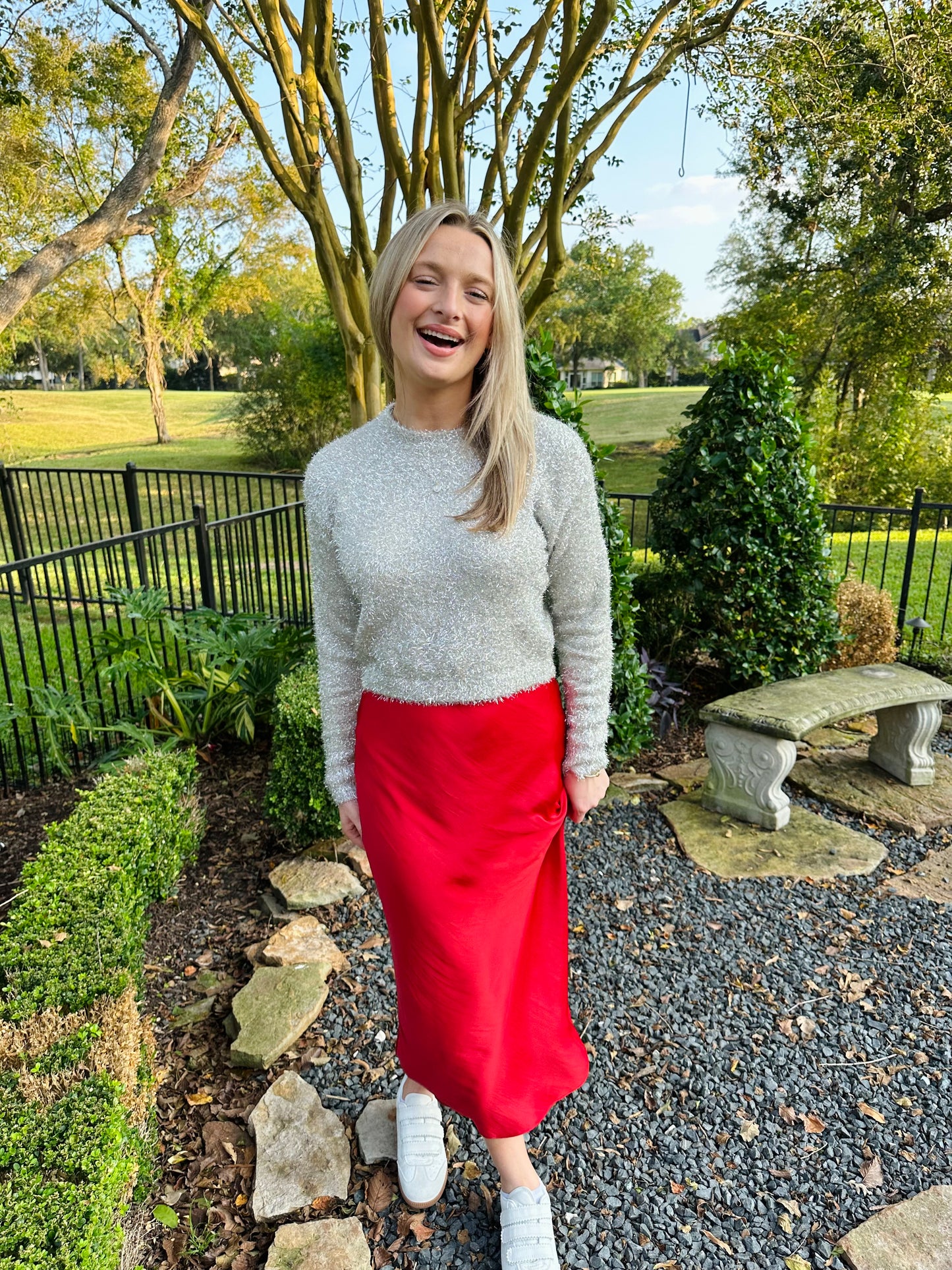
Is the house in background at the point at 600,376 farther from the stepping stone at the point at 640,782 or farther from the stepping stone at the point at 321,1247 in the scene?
the stepping stone at the point at 321,1247

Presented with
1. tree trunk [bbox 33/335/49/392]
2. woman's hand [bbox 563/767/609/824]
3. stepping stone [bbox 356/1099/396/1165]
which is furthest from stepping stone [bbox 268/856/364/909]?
tree trunk [bbox 33/335/49/392]

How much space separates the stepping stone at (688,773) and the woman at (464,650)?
2.40 meters

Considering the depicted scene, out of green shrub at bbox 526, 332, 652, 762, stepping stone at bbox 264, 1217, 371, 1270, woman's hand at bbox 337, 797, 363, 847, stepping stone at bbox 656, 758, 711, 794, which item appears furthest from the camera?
stepping stone at bbox 656, 758, 711, 794

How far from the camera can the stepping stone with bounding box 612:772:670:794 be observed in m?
4.01

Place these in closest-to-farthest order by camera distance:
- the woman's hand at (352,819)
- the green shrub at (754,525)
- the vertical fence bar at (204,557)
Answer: the woman's hand at (352,819) → the green shrub at (754,525) → the vertical fence bar at (204,557)

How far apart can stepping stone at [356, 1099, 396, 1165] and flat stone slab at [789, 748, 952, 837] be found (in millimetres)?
2679

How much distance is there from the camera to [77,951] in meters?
2.24

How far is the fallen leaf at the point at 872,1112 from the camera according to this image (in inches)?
84.7

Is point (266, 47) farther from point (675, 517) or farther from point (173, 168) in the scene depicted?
point (173, 168)

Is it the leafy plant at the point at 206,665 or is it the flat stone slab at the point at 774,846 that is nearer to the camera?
the flat stone slab at the point at 774,846

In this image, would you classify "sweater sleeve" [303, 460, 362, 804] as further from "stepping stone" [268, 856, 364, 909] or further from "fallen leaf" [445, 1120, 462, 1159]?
"stepping stone" [268, 856, 364, 909]

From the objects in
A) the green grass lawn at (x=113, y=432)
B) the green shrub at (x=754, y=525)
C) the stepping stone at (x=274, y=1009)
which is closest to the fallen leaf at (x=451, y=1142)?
the stepping stone at (x=274, y=1009)

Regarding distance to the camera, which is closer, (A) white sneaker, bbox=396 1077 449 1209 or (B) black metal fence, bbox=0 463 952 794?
(A) white sneaker, bbox=396 1077 449 1209

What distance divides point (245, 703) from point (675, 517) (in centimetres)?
259
